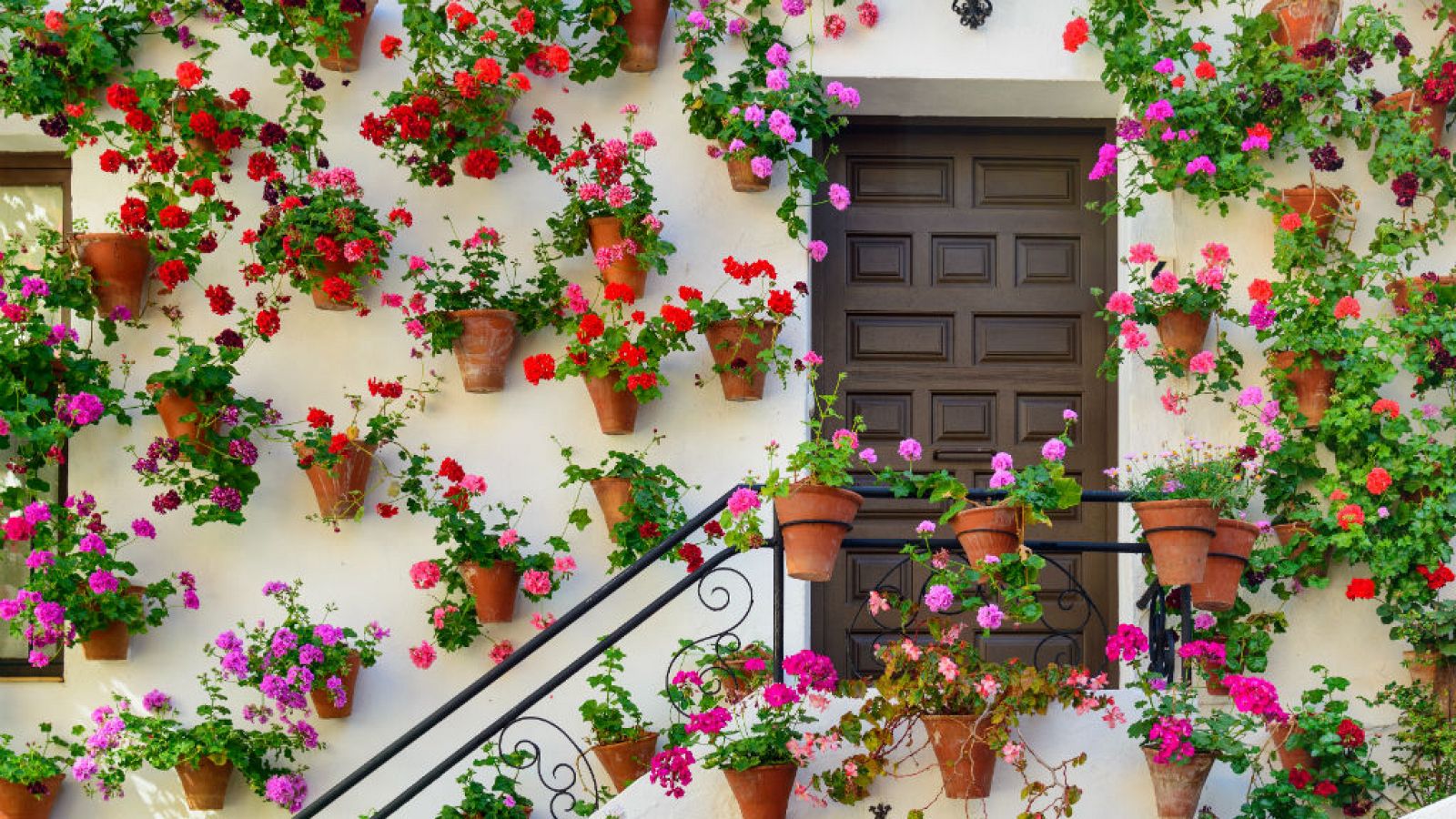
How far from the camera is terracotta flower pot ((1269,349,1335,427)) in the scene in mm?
6445

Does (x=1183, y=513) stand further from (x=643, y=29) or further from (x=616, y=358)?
(x=643, y=29)

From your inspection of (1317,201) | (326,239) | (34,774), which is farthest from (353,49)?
(1317,201)

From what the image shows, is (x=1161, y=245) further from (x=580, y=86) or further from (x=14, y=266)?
(x=14, y=266)

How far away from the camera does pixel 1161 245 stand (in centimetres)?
675

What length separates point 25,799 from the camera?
6.33 metres

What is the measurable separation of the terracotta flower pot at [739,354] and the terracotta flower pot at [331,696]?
165 centimetres

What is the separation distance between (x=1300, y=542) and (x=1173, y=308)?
944 millimetres

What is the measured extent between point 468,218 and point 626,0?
3.28 ft

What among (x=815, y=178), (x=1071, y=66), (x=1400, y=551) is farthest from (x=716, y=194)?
(x=1400, y=551)

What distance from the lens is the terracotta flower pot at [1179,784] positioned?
5.29m

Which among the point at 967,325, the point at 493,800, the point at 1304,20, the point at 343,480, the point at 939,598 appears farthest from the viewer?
the point at 967,325

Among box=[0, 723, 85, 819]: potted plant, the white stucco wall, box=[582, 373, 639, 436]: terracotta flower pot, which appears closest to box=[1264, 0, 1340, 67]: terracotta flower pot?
the white stucco wall

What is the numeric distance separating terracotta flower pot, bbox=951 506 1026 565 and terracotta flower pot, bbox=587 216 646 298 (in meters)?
1.74

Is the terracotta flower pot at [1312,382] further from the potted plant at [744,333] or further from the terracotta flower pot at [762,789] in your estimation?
the terracotta flower pot at [762,789]
